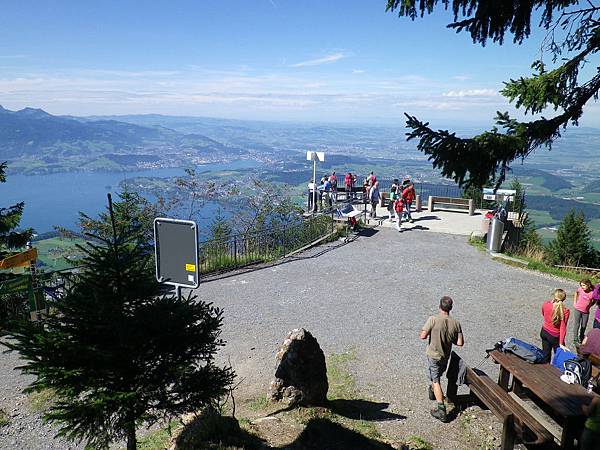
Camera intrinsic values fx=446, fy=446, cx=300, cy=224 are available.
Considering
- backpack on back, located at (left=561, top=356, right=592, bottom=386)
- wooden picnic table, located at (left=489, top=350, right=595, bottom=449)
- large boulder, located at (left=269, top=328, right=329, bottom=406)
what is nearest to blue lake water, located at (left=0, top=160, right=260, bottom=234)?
large boulder, located at (left=269, top=328, right=329, bottom=406)

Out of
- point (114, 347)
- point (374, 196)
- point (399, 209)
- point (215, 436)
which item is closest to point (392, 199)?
point (374, 196)

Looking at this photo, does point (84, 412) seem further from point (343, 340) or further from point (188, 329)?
point (343, 340)

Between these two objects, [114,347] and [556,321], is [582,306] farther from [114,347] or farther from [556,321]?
[114,347]

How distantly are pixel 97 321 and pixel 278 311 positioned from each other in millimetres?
7251

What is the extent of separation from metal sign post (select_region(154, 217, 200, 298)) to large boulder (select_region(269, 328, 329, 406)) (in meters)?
1.75

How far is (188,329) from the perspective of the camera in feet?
12.9

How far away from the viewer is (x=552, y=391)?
206 inches

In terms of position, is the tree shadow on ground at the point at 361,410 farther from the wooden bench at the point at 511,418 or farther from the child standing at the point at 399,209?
the child standing at the point at 399,209

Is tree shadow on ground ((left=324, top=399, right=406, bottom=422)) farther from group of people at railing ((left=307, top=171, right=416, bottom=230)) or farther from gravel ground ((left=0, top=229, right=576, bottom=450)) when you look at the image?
group of people at railing ((left=307, top=171, right=416, bottom=230))

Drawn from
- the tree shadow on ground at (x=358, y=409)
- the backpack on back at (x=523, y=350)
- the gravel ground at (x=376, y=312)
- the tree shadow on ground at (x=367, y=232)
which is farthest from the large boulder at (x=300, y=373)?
the tree shadow on ground at (x=367, y=232)

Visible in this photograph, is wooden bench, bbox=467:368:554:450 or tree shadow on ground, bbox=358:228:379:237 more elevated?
wooden bench, bbox=467:368:554:450

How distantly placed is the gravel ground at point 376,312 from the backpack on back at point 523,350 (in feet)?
4.11

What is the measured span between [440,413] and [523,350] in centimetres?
143

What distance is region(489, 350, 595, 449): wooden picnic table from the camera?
15.6 ft
